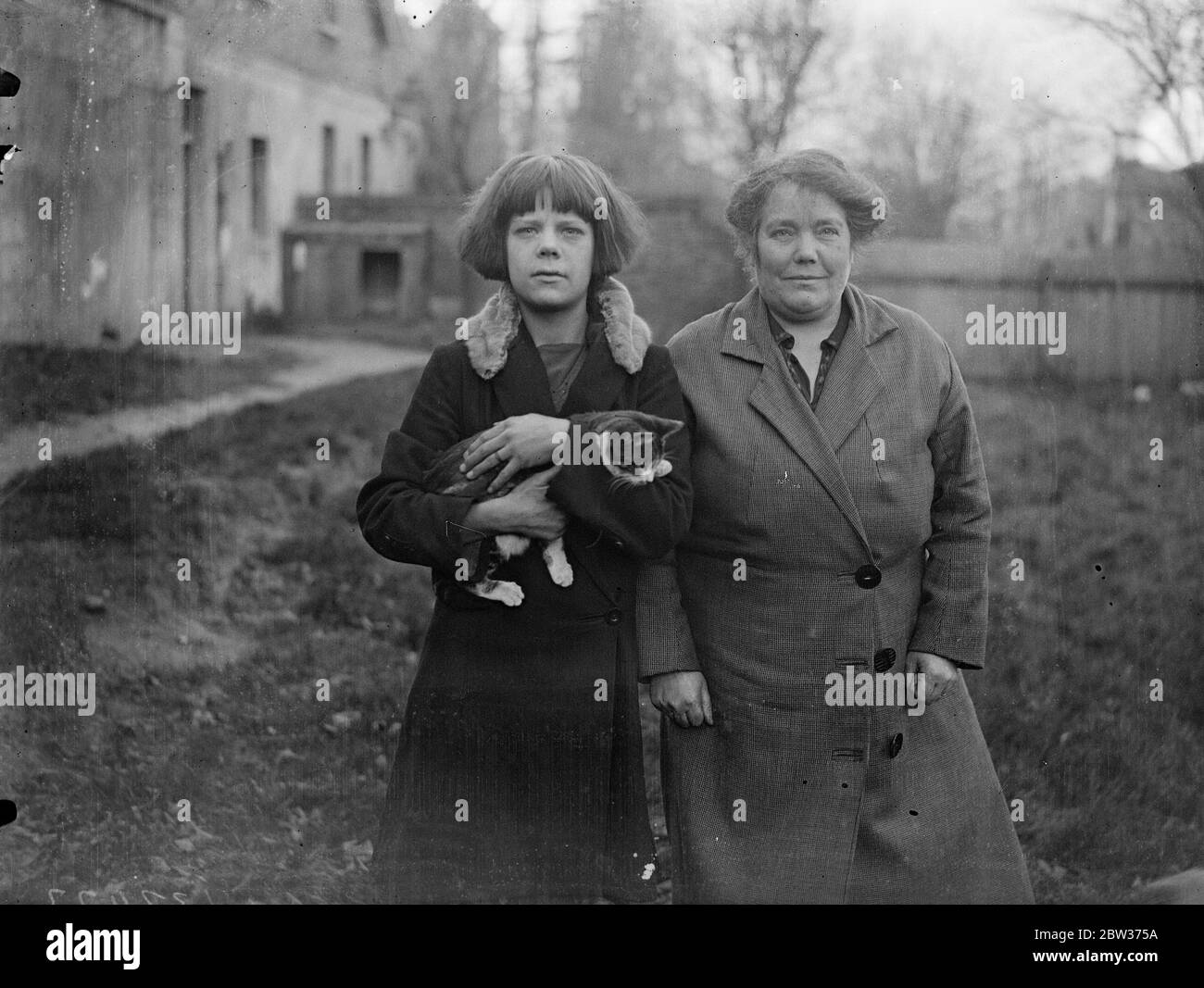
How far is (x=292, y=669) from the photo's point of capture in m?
3.65

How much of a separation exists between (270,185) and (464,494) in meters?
1.10

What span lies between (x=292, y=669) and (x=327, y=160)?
1407mm

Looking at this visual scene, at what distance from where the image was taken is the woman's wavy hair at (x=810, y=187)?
122 inches

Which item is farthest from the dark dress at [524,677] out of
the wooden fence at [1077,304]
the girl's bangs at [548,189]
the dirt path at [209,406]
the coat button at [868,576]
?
the wooden fence at [1077,304]

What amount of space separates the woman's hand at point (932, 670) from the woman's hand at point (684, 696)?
20.0 inches

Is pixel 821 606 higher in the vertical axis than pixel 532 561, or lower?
lower

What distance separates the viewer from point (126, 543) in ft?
11.5

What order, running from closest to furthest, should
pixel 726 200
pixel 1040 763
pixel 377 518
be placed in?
pixel 377 518 < pixel 726 200 < pixel 1040 763

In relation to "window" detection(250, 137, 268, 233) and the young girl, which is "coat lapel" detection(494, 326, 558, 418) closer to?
the young girl

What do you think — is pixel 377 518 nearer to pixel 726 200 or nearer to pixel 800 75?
pixel 726 200

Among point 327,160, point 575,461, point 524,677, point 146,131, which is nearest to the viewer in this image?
point 575,461

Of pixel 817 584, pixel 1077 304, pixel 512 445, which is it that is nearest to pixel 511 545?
pixel 512 445

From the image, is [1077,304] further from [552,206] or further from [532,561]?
[532,561]
